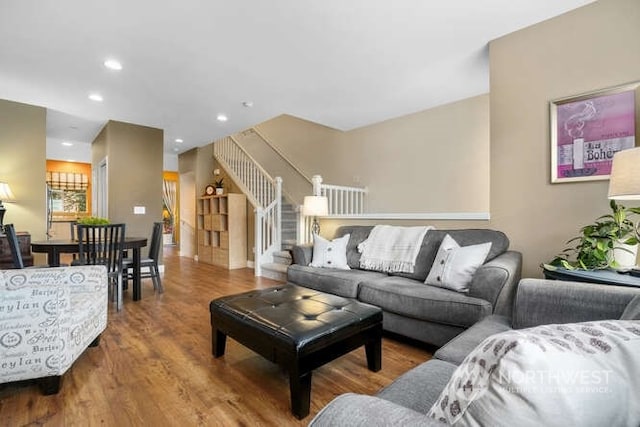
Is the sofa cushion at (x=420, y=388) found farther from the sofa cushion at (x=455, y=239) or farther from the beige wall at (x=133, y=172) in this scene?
the beige wall at (x=133, y=172)

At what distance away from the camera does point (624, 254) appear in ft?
5.97

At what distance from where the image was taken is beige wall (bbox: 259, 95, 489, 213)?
4168 millimetres

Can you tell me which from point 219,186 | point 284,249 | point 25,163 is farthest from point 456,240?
point 25,163

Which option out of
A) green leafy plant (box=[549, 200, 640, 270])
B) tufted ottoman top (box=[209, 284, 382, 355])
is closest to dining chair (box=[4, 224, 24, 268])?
tufted ottoman top (box=[209, 284, 382, 355])

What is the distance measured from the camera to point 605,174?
2.15 meters

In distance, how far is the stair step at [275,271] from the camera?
4578mm

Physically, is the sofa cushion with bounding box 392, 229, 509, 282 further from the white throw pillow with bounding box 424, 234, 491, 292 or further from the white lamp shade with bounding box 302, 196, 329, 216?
the white lamp shade with bounding box 302, 196, 329, 216

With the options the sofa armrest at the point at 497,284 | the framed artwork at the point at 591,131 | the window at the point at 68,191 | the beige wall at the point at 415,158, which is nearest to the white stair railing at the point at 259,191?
the beige wall at the point at 415,158

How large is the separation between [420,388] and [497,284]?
49.8 inches

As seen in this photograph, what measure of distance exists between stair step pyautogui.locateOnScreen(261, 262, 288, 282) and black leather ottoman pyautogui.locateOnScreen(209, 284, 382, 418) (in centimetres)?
231

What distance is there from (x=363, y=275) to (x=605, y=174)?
1.95 m

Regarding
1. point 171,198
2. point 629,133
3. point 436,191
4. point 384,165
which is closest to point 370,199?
point 384,165

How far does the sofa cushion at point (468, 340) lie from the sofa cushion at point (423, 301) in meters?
0.25

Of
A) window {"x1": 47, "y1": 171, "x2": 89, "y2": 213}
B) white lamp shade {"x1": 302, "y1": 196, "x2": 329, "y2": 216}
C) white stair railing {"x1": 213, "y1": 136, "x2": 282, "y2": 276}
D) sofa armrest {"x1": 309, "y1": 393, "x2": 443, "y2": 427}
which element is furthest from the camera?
window {"x1": 47, "y1": 171, "x2": 89, "y2": 213}
